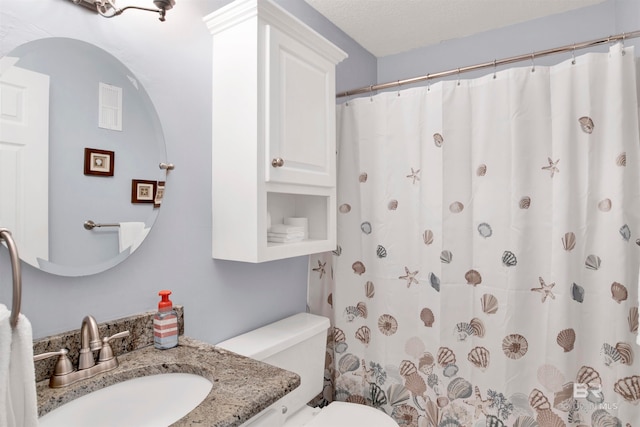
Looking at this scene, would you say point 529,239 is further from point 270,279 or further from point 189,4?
point 189,4

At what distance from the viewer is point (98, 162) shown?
1.03 meters

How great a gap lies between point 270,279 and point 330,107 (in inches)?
33.0

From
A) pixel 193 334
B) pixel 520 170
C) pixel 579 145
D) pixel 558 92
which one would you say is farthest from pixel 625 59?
pixel 193 334

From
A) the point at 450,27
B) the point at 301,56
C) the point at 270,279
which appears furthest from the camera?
the point at 450,27

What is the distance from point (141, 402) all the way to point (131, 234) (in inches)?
19.0

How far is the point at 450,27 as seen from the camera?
212cm

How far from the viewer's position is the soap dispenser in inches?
43.6

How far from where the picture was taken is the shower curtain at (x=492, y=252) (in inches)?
54.7

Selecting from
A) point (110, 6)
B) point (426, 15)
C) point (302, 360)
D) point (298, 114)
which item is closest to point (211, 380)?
point (302, 360)

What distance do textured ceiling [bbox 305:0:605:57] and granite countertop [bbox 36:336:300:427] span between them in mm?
1796

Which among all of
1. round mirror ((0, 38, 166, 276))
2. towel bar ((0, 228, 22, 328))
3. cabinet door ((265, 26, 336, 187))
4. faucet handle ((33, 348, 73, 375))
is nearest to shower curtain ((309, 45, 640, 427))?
cabinet door ((265, 26, 336, 187))

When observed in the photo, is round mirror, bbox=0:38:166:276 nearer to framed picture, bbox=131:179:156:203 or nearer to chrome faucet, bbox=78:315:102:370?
framed picture, bbox=131:179:156:203

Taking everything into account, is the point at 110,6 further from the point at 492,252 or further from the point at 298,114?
the point at 492,252

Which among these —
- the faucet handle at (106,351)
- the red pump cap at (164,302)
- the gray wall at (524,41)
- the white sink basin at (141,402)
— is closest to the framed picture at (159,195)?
the red pump cap at (164,302)
